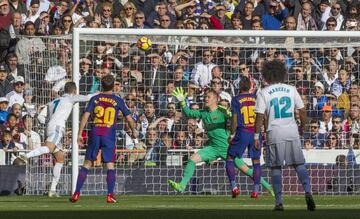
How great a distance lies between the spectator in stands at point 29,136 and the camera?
2558cm

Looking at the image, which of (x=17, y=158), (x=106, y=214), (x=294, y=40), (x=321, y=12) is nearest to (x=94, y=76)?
(x=17, y=158)

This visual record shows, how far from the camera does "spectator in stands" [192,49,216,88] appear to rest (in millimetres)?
25364

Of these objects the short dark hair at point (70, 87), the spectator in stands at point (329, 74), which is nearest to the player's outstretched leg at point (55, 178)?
the short dark hair at point (70, 87)

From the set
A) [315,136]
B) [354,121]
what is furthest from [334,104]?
[315,136]

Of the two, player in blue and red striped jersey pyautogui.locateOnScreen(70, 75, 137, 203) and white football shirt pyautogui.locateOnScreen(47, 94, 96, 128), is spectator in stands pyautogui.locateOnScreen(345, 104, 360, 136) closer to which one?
white football shirt pyautogui.locateOnScreen(47, 94, 96, 128)

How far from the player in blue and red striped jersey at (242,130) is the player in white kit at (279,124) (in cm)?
542

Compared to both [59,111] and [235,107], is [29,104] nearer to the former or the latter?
[59,111]

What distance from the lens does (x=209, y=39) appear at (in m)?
25.0

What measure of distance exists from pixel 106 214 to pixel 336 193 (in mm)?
9681

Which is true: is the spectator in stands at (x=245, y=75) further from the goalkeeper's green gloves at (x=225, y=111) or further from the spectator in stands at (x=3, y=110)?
the spectator in stands at (x=3, y=110)

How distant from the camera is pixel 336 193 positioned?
24328mm

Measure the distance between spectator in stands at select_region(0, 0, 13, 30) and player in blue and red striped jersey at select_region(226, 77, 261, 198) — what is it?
8429 mm

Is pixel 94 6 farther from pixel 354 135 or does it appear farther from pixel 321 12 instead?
pixel 354 135

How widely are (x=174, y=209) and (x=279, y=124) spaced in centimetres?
195
